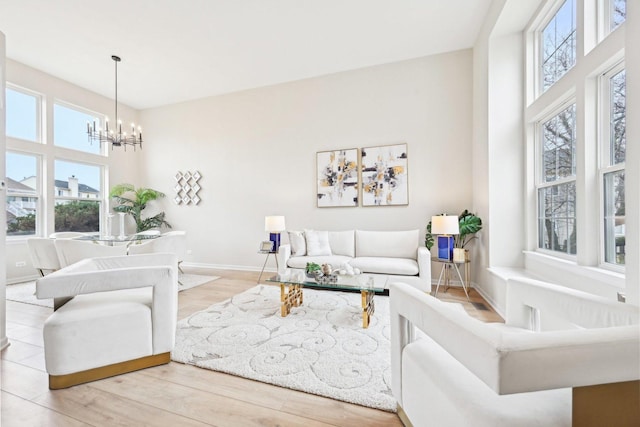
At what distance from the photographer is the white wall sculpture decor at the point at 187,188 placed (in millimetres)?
5422

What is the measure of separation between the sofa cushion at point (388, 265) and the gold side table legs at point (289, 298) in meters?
0.93

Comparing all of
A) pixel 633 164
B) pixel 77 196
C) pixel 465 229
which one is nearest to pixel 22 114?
pixel 77 196

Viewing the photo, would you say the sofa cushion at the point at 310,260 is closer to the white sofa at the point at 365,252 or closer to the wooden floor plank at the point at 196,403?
the white sofa at the point at 365,252

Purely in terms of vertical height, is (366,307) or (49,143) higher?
(49,143)

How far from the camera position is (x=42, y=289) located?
1578 mm

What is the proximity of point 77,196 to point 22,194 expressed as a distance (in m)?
0.78

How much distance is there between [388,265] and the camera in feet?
11.1

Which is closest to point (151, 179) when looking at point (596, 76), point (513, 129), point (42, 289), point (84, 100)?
point (84, 100)

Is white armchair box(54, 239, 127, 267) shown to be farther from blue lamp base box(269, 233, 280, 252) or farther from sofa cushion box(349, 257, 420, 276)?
sofa cushion box(349, 257, 420, 276)

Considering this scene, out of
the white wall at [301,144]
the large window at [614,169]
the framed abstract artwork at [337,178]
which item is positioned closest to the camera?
the large window at [614,169]

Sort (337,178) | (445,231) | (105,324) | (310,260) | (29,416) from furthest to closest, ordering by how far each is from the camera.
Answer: (337,178), (310,260), (445,231), (105,324), (29,416)

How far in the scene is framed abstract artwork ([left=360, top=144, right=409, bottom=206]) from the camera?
13.5 ft

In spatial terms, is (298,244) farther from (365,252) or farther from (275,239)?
(365,252)

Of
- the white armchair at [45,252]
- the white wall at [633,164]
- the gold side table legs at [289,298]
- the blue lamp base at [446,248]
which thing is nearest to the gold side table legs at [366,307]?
the gold side table legs at [289,298]
